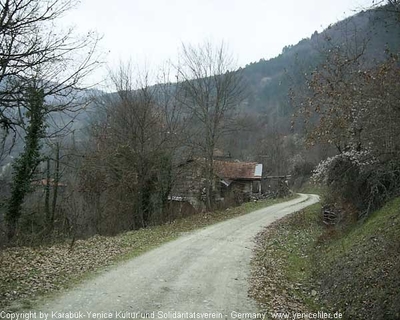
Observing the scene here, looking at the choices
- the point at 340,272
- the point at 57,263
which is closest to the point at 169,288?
the point at 340,272

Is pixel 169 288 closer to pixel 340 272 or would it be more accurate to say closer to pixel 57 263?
pixel 340 272

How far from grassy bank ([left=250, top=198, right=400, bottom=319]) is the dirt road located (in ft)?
2.14

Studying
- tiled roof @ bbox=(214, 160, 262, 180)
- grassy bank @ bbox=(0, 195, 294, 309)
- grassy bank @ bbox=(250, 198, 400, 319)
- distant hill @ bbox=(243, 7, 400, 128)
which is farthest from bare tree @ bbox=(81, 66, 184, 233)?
tiled roof @ bbox=(214, 160, 262, 180)

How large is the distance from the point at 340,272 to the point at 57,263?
7.66 metres

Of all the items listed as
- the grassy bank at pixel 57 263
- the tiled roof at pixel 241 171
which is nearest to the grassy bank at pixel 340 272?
the grassy bank at pixel 57 263

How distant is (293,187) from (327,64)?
51.7 meters

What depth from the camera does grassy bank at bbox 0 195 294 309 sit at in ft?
27.2

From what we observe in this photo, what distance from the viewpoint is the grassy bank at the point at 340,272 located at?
7.27 metres

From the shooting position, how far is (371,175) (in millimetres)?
14734

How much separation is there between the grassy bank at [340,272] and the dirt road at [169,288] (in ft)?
2.14

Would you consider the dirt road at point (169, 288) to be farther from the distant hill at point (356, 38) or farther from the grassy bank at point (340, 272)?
the distant hill at point (356, 38)

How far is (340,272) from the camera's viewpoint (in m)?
9.30

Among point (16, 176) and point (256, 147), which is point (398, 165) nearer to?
point (16, 176)

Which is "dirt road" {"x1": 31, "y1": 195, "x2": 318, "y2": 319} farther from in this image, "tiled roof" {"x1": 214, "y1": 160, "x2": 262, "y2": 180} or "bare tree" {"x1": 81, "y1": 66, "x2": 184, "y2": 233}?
"tiled roof" {"x1": 214, "y1": 160, "x2": 262, "y2": 180}
